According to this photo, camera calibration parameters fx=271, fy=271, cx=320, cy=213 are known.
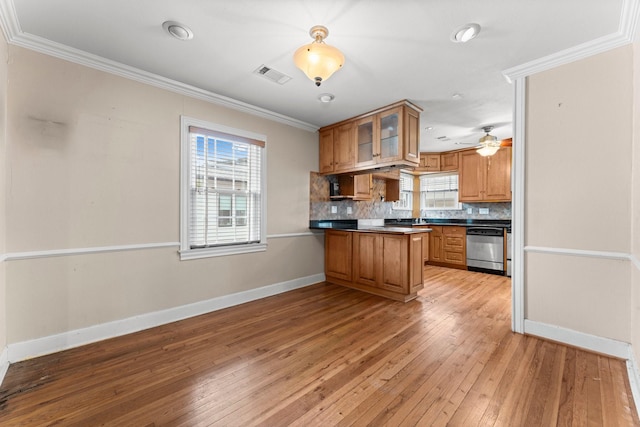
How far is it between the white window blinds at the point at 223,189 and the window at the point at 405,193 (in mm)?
3957

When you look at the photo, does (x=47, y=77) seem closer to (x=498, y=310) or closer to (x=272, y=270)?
(x=272, y=270)

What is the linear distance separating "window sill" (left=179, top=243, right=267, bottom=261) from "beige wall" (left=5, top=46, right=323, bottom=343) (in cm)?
8

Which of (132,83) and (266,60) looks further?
(132,83)

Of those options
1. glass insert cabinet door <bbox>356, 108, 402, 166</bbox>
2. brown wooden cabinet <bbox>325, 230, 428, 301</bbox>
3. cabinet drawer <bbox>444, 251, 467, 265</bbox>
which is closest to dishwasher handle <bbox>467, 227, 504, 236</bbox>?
cabinet drawer <bbox>444, 251, 467, 265</bbox>

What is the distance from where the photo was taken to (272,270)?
3.90 meters

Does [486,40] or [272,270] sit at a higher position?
[486,40]

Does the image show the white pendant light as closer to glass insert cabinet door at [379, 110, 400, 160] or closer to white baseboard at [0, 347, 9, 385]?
glass insert cabinet door at [379, 110, 400, 160]

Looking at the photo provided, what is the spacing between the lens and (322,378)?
195 centimetres

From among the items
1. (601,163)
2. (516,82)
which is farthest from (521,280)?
(516,82)

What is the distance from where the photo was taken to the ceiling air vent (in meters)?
2.68

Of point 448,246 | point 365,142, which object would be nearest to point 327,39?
point 365,142

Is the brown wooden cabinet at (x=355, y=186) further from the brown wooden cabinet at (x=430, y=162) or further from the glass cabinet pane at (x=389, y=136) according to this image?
the brown wooden cabinet at (x=430, y=162)

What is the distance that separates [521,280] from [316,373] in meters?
2.19

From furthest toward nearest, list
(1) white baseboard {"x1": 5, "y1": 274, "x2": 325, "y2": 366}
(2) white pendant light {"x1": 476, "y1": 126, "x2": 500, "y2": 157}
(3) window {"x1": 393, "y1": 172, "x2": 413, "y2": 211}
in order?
1. (3) window {"x1": 393, "y1": 172, "x2": 413, "y2": 211}
2. (2) white pendant light {"x1": 476, "y1": 126, "x2": 500, "y2": 157}
3. (1) white baseboard {"x1": 5, "y1": 274, "x2": 325, "y2": 366}
